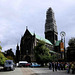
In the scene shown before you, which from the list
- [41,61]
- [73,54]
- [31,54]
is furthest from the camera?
[31,54]

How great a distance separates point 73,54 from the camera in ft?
147

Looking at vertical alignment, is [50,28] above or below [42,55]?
above

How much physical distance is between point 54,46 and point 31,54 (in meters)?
28.2

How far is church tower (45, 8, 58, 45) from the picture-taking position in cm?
9535

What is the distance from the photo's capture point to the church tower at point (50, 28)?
313 feet

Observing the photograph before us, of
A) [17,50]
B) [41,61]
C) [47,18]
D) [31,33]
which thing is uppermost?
[47,18]

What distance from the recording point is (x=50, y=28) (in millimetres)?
95875

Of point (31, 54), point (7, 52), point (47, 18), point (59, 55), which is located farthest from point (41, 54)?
point (7, 52)

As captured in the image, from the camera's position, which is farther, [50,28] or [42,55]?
[50,28]

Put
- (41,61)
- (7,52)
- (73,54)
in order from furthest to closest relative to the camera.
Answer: (7,52)
(41,61)
(73,54)

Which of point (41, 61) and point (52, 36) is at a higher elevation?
point (52, 36)

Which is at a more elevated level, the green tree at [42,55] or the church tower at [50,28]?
the church tower at [50,28]

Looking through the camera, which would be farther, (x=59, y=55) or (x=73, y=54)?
(x=59, y=55)

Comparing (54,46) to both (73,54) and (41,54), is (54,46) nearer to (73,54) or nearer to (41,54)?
(41,54)
